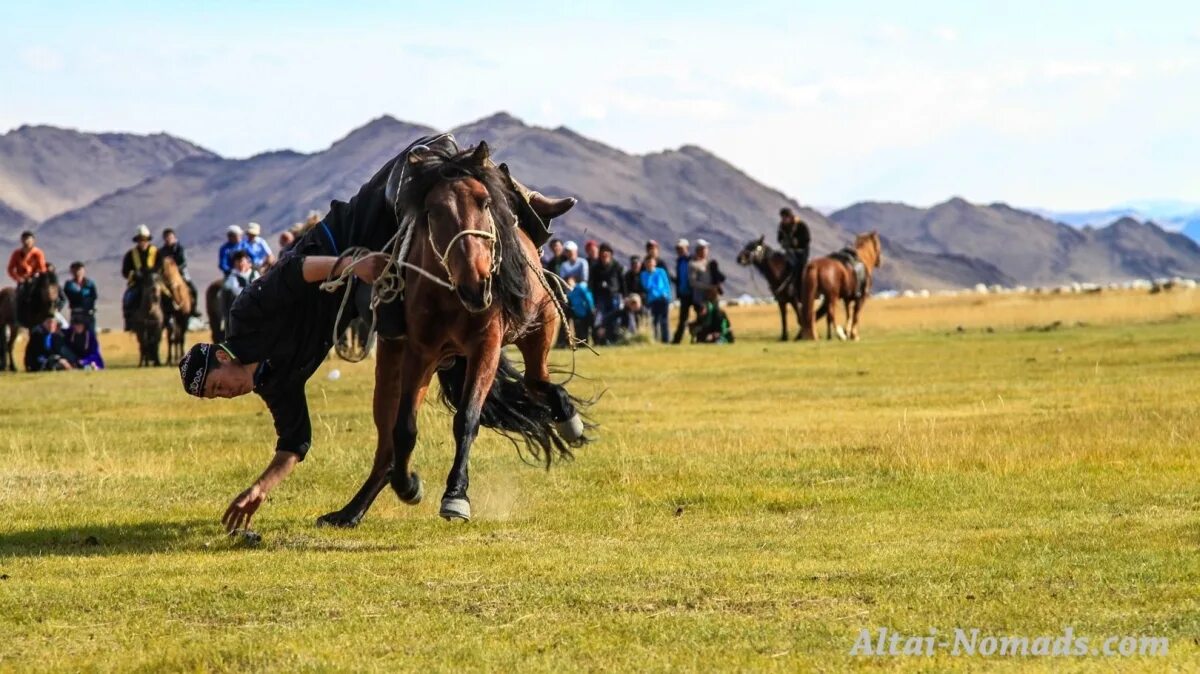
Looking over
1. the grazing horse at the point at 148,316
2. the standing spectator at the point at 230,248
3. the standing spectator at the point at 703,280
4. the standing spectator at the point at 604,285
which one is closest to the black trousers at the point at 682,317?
the standing spectator at the point at 703,280

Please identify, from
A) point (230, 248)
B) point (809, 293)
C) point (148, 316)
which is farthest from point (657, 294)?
point (148, 316)

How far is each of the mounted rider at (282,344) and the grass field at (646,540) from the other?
1.63 ft

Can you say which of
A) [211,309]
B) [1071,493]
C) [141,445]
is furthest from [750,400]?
[211,309]

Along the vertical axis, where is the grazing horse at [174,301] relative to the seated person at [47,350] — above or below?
above

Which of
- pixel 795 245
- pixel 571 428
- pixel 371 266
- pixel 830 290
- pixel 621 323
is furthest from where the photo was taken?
pixel 795 245

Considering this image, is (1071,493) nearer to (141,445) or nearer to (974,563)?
(974,563)

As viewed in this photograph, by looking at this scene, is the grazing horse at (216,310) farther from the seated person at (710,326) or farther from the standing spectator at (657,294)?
the seated person at (710,326)

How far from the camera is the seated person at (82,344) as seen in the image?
101 ft

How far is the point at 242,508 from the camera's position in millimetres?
9906

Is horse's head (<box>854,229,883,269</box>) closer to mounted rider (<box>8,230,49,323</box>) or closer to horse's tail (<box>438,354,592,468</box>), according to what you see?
mounted rider (<box>8,230,49,323</box>)

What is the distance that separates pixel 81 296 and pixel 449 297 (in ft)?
73.2

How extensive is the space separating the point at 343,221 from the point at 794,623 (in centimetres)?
453

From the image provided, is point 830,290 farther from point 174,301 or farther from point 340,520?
point 340,520

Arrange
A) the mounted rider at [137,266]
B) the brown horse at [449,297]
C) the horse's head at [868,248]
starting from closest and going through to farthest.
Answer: the brown horse at [449,297] → the mounted rider at [137,266] → the horse's head at [868,248]
